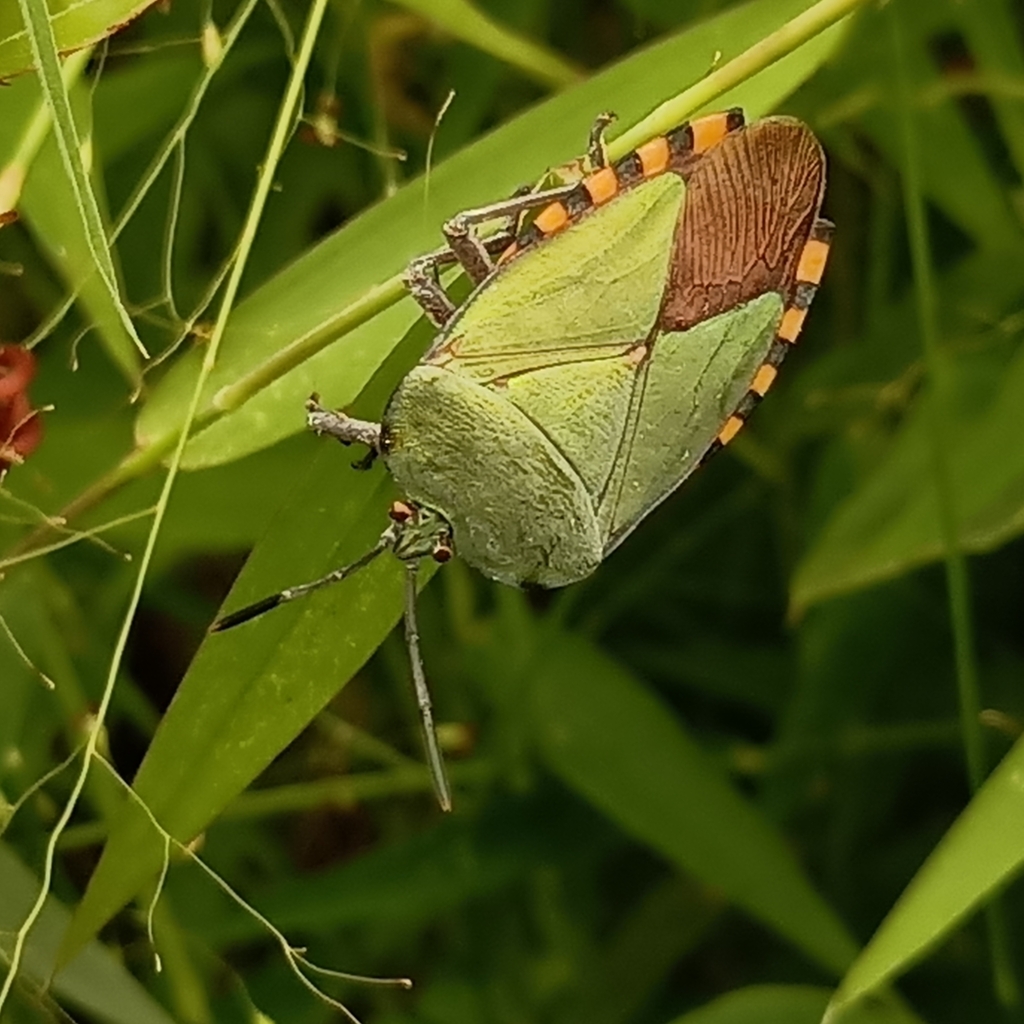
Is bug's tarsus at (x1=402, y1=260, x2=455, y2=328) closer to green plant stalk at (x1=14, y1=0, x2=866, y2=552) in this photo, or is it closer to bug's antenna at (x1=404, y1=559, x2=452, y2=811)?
green plant stalk at (x1=14, y1=0, x2=866, y2=552)

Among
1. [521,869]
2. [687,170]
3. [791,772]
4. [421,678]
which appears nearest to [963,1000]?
[791,772]

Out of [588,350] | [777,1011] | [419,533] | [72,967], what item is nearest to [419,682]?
[419,533]

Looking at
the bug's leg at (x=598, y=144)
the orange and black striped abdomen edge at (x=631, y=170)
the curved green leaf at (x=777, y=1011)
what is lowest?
the curved green leaf at (x=777, y=1011)

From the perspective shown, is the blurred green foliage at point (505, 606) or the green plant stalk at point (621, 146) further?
A: the blurred green foliage at point (505, 606)

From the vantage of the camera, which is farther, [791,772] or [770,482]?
[770,482]

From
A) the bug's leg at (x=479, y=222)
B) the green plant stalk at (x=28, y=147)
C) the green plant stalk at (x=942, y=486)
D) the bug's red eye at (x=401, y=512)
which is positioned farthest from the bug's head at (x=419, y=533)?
the green plant stalk at (x=942, y=486)

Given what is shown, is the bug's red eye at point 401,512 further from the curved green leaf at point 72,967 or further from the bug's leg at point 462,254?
the curved green leaf at point 72,967

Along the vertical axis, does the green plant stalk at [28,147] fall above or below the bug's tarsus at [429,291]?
above

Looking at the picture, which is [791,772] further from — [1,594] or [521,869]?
[1,594]
